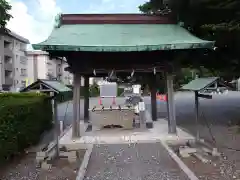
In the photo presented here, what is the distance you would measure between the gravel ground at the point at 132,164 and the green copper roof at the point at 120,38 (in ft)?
9.42

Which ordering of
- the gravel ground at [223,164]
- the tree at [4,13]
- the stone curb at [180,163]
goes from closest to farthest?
the stone curb at [180,163] < the gravel ground at [223,164] < the tree at [4,13]

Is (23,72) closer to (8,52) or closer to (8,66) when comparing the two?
(8,66)

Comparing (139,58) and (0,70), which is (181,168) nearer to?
(139,58)

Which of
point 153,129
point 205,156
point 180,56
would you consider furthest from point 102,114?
point 205,156

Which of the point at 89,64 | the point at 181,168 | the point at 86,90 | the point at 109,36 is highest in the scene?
the point at 109,36

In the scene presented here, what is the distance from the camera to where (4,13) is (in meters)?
17.0

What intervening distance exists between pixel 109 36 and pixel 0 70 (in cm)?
3413

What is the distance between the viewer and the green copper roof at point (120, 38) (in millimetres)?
8414

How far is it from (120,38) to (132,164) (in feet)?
13.6

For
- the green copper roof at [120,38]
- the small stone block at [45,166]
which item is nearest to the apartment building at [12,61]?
the green copper roof at [120,38]

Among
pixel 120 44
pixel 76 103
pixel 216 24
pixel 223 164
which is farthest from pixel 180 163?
pixel 216 24

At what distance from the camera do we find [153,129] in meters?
11.7

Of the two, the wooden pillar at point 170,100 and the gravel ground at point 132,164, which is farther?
the wooden pillar at point 170,100

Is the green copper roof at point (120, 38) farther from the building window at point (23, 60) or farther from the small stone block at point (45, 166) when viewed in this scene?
the building window at point (23, 60)
